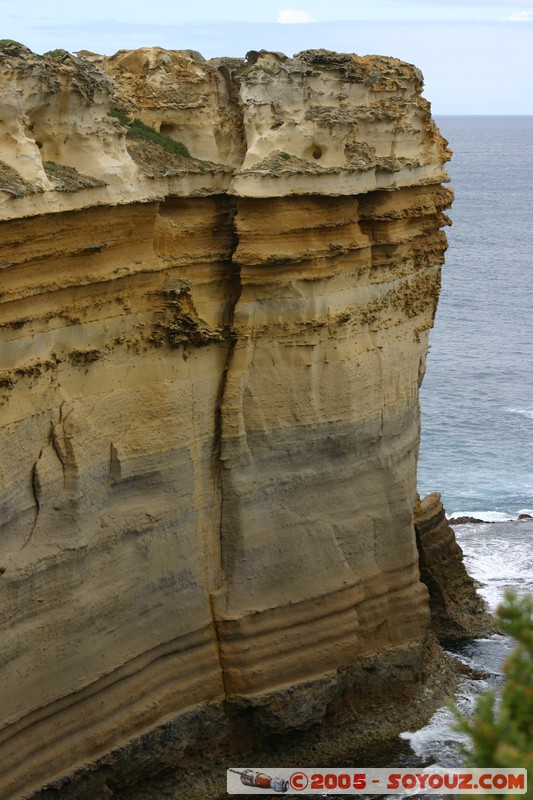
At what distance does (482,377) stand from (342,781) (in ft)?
111

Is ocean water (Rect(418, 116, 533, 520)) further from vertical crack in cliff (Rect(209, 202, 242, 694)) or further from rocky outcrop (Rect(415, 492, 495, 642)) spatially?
vertical crack in cliff (Rect(209, 202, 242, 694))

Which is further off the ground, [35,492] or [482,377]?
[35,492]

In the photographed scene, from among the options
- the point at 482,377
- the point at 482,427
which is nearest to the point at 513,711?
the point at 482,427

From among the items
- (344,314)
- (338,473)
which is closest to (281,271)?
(344,314)

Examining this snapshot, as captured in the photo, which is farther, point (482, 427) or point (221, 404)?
point (482, 427)

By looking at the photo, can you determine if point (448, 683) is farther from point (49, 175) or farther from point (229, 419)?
point (49, 175)

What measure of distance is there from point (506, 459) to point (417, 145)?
69.8 feet

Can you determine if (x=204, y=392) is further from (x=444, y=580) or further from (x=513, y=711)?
(x=513, y=711)

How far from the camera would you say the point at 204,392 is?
21156 mm

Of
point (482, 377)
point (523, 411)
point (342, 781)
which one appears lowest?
point (523, 411)

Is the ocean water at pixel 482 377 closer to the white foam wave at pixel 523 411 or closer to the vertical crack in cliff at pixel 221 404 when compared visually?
the white foam wave at pixel 523 411

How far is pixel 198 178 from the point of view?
20.9 metres

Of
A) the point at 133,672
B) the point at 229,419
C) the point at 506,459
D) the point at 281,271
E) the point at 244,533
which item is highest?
the point at 281,271

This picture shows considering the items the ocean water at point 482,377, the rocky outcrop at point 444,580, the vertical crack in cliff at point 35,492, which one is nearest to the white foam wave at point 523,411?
the ocean water at point 482,377
